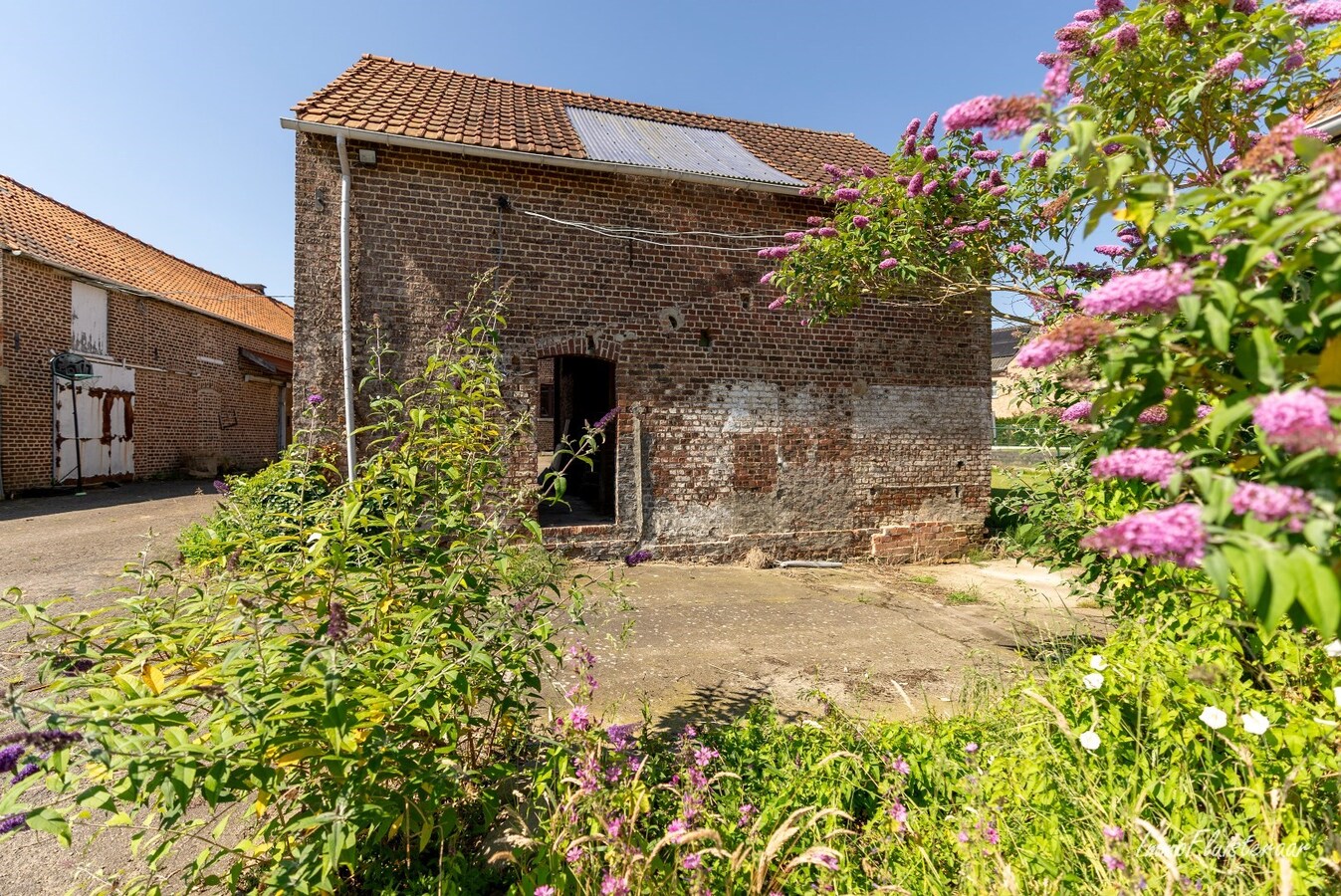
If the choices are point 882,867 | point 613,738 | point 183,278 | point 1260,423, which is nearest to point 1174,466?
point 1260,423

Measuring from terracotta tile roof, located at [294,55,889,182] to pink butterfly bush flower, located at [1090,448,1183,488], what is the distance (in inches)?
261

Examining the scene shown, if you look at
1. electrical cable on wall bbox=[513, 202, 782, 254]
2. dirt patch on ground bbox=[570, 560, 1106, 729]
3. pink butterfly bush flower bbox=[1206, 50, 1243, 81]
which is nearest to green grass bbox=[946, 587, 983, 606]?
dirt patch on ground bbox=[570, 560, 1106, 729]

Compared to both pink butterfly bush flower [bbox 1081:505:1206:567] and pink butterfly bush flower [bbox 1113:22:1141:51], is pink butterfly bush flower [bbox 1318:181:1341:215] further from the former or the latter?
pink butterfly bush flower [bbox 1113:22:1141:51]

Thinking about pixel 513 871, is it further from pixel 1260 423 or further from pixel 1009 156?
pixel 1009 156

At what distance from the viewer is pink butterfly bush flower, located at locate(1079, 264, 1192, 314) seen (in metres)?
0.91

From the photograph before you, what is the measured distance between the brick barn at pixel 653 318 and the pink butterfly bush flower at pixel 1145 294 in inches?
210

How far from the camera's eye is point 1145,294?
921 millimetres

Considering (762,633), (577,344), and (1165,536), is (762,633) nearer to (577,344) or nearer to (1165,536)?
(577,344)

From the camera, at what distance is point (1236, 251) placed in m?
0.89

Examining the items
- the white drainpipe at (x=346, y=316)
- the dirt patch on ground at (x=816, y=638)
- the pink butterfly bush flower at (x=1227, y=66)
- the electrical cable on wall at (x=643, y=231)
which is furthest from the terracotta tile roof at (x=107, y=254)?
the pink butterfly bush flower at (x=1227, y=66)

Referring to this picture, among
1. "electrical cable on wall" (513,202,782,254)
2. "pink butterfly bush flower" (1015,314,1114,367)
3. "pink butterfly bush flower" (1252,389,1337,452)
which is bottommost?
"pink butterfly bush flower" (1252,389,1337,452)

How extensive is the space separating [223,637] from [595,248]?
5.74 m

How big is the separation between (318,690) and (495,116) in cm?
755

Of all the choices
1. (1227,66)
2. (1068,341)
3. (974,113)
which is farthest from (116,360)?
(1227,66)
